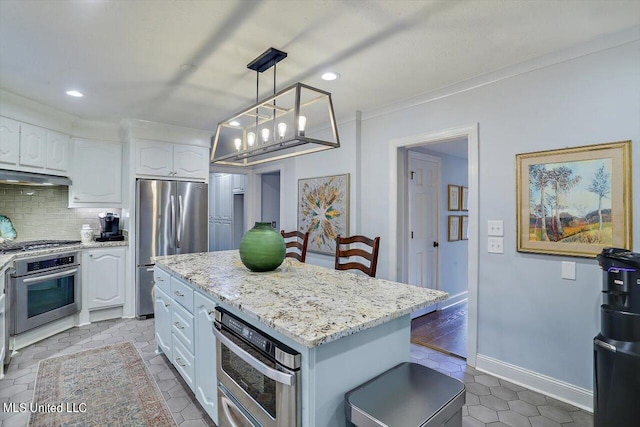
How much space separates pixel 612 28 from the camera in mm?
1975

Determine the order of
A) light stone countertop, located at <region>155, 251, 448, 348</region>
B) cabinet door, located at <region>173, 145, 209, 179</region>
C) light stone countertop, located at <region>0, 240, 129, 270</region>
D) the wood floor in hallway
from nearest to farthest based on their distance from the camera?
light stone countertop, located at <region>155, 251, 448, 348</region>
light stone countertop, located at <region>0, 240, 129, 270</region>
the wood floor in hallway
cabinet door, located at <region>173, 145, 209, 179</region>

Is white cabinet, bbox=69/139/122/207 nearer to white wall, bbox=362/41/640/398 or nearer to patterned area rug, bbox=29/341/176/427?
patterned area rug, bbox=29/341/176/427

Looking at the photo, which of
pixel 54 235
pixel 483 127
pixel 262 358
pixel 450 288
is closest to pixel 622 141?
pixel 483 127

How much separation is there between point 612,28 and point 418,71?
46.0 inches

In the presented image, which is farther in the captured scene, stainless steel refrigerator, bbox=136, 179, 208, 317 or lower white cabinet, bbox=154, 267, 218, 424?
stainless steel refrigerator, bbox=136, 179, 208, 317

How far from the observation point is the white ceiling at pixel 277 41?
A: 1.77 metres

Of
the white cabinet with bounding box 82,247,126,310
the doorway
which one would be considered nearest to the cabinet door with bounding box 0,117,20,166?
the white cabinet with bounding box 82,247,126,310

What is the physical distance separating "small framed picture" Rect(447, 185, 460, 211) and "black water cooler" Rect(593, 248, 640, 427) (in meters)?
2.88

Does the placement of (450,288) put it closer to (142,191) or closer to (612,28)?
(612,28)

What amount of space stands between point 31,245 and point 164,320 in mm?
2053

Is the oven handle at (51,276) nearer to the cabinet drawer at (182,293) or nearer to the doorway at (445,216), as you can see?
the cabinet drawer at (182,293)

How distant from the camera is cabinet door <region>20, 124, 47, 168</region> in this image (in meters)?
3.20

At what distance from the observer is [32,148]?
3.29 metres

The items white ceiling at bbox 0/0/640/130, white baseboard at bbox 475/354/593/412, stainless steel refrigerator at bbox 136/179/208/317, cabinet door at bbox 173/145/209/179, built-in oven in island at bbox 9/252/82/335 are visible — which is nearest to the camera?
white ceiling at bbox 0/0/640/130
